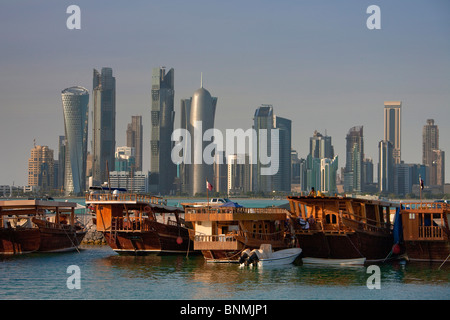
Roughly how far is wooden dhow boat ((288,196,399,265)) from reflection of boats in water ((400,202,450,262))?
272 cm

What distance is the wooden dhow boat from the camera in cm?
5472

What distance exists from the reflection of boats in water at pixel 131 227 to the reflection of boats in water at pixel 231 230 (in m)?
5.20

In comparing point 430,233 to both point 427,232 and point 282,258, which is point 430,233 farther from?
point 282,258

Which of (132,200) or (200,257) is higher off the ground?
(132,200)

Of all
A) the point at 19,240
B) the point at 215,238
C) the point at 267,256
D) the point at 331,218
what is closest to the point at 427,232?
the point at 331,218

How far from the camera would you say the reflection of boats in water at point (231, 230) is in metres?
55.8

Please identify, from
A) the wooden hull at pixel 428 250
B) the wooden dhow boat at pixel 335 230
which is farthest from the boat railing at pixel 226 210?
the wooden hull at pixel 428 250

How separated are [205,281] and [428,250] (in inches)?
709

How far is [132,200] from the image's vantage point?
6253cm

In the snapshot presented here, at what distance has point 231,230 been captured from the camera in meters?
57.1
